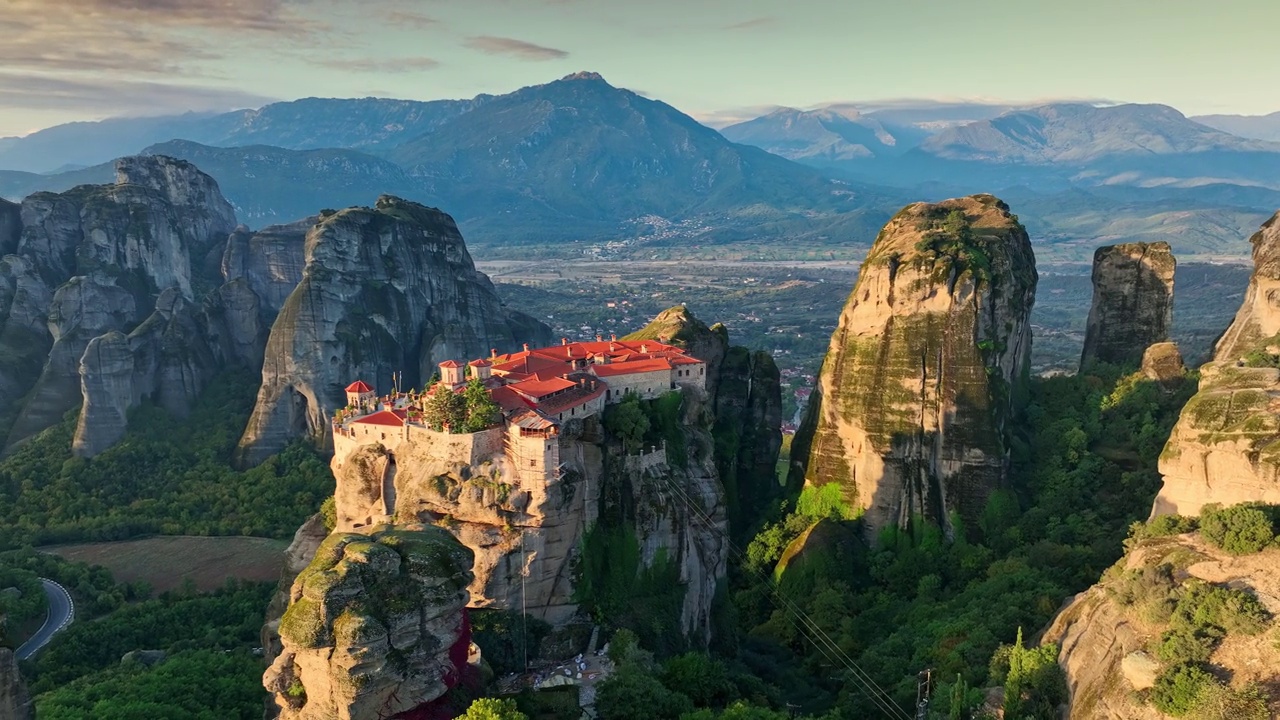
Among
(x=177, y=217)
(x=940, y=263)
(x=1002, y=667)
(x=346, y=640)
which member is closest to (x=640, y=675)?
(x=346, y=640)

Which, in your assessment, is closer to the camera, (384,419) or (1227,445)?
(1227,445)

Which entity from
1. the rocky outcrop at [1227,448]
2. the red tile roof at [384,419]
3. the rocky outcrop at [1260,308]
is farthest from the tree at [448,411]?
the rocky outcrop at [1260,308]

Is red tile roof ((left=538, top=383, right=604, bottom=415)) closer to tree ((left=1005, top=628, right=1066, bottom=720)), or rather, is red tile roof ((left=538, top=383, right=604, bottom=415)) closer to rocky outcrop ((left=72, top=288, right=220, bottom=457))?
tree ((left=1005, top=628, right=1066, bottom=720))

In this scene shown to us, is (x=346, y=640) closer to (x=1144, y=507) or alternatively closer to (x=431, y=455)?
(x=431, y=455)

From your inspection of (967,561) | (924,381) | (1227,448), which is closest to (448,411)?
(924,381)

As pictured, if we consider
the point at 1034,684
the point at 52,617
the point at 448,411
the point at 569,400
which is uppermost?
the point at 448,411

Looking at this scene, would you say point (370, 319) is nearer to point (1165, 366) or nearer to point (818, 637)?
point (818, 637)

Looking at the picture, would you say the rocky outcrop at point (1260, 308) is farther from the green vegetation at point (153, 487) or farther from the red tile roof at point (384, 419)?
the green vegetation at point (153, 487)
